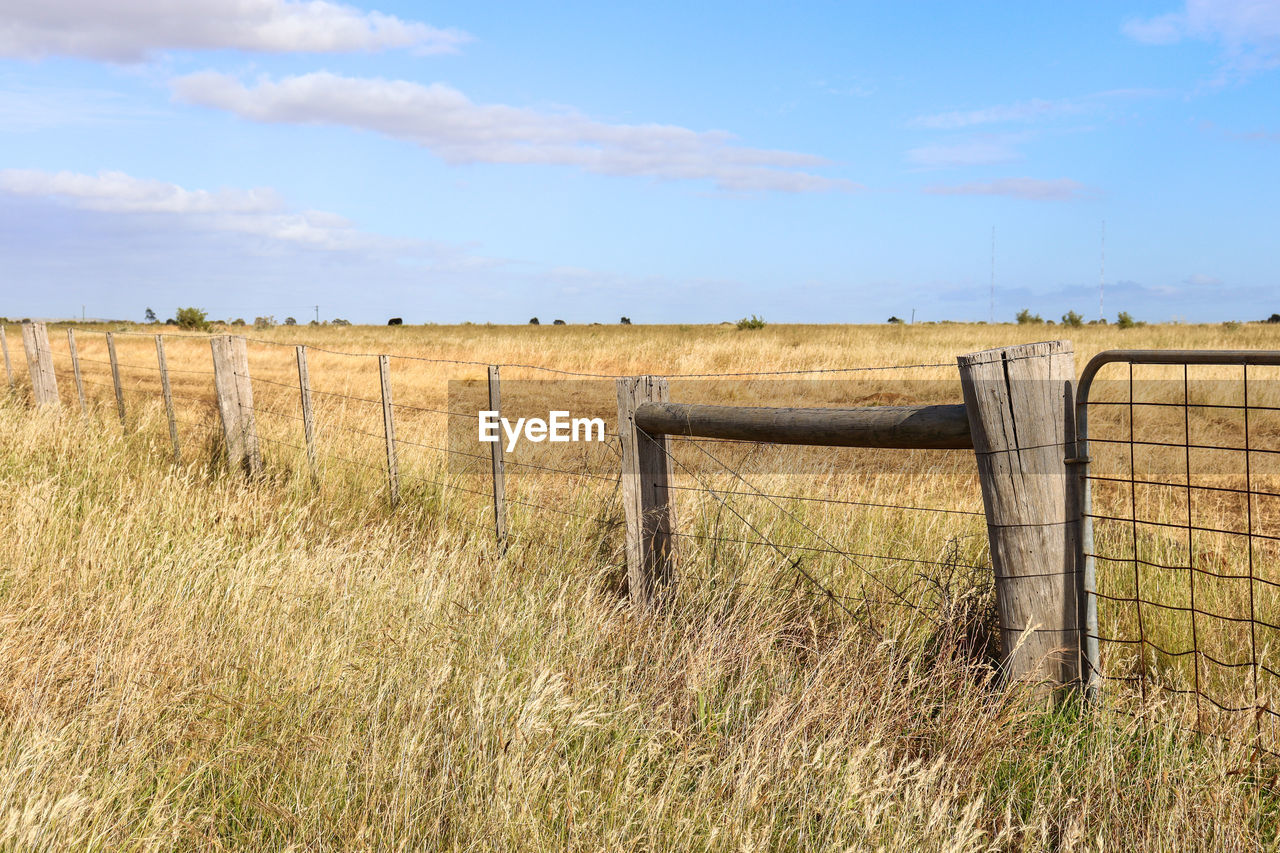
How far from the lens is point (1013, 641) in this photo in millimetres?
3160

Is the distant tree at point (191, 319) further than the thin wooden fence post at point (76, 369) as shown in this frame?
Yes

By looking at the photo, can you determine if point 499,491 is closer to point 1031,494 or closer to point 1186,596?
point 1031,494

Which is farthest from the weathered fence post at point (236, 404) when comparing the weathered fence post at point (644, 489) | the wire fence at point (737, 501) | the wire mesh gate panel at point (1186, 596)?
the wire mesh gate panel at point (1186, 596)

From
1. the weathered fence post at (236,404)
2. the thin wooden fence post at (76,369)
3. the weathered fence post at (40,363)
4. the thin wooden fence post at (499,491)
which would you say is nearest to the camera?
the thin wooden fence post at (499,491)

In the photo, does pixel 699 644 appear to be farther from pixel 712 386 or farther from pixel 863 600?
pixel 712 386

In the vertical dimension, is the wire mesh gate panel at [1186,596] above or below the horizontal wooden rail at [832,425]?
below

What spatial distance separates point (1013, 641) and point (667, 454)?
1.75m

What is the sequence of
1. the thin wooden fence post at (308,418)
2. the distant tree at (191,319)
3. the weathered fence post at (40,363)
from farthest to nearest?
the distant tree at (191,319)
the weathered fence post at (40,363)
the thin wooden fence post at (308,418)

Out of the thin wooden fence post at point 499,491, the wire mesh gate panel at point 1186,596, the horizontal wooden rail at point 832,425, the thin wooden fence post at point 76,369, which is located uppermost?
the thin wooden fence post at point 76,369

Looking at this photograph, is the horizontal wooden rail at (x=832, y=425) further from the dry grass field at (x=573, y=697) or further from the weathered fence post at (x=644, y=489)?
the dry grass field at (x=573, y=697)

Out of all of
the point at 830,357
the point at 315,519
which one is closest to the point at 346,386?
the point at 830,357

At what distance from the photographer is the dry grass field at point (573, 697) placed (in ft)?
7.59

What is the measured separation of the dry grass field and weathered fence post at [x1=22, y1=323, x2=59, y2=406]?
27.0 feet

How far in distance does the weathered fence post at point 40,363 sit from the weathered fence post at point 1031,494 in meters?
13.2
